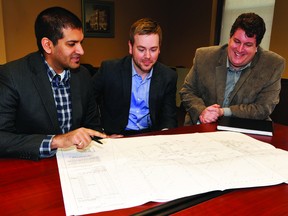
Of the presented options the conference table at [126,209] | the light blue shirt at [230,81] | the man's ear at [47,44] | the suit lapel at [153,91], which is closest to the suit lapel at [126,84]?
the suit lapel at [153,91]

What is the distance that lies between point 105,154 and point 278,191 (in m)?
0.61

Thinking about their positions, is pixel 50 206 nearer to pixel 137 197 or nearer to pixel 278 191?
pixel 137 197

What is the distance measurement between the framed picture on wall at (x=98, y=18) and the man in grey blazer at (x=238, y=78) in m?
2.61

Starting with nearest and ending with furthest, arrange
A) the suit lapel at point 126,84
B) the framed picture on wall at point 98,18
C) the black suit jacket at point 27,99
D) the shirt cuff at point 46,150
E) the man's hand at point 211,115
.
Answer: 1. the shirt cuff at point 46,150
2. the black suit jacket at point 27,99
3. the man's hand at point 211,115
4. the suit lapel at point 126,84
5. the framed picture on wall at point 98,18

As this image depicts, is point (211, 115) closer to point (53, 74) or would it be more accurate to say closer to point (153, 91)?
point (153, 91)

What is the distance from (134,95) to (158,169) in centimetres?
106

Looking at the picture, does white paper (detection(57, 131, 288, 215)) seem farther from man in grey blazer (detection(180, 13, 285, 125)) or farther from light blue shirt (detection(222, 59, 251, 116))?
light blue shirt (detection(222, 59, 251, 116))

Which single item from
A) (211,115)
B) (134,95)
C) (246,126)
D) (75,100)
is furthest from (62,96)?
(246,126)

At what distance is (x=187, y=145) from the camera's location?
1.17m

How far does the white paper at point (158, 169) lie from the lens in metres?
0.77

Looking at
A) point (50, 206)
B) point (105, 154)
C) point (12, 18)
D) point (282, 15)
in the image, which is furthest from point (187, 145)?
point (12, 18)

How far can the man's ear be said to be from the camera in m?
1.40

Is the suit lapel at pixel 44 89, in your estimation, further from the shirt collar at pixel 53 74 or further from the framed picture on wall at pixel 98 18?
the framed picture on wall at pixel 98 18

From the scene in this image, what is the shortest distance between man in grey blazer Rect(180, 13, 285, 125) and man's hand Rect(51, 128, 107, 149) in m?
0.84
